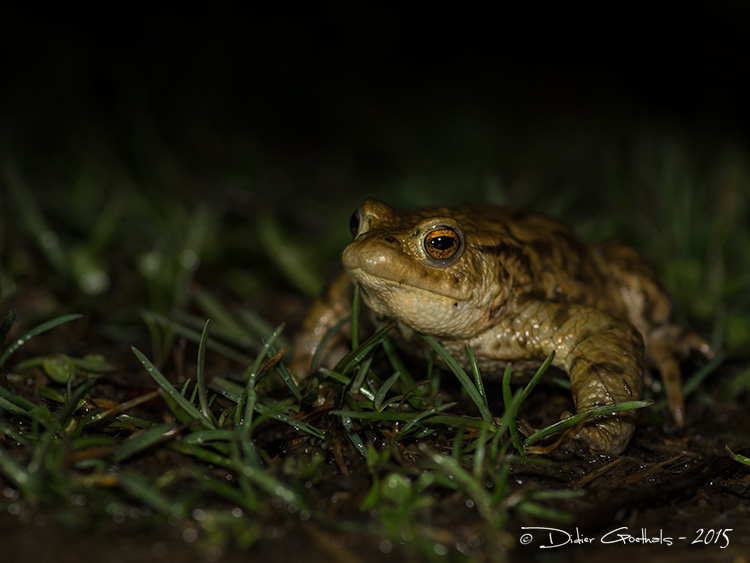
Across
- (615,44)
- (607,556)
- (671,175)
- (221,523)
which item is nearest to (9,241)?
(221,523)

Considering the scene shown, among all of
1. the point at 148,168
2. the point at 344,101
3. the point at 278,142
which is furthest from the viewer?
the point at 344,101

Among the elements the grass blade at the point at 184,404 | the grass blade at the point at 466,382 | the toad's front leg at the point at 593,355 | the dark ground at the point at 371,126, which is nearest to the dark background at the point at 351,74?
the dark ground at the point at 371,126

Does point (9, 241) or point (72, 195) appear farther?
point (72, 195)

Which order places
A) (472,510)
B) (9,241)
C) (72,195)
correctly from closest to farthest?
1. (472,510)
2. (9,241)
3. (72,195)

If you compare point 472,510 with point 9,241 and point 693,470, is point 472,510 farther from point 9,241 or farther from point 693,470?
point 9,241

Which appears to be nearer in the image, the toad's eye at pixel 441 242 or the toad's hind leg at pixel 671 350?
the toad's eye at pixel 441 242

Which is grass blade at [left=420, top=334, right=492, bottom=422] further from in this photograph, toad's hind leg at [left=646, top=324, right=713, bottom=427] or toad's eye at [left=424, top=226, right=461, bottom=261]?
toad's hind leg at [left=646, top=324, right=713, bottom=427]

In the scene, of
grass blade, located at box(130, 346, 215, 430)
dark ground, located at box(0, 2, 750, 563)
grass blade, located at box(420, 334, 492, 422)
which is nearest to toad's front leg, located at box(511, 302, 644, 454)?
dark ground, located at box(0, 2, 750, 563)

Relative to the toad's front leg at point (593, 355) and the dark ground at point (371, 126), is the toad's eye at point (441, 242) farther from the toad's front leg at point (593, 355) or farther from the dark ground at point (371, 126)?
the dark ground at point (371, 126)
